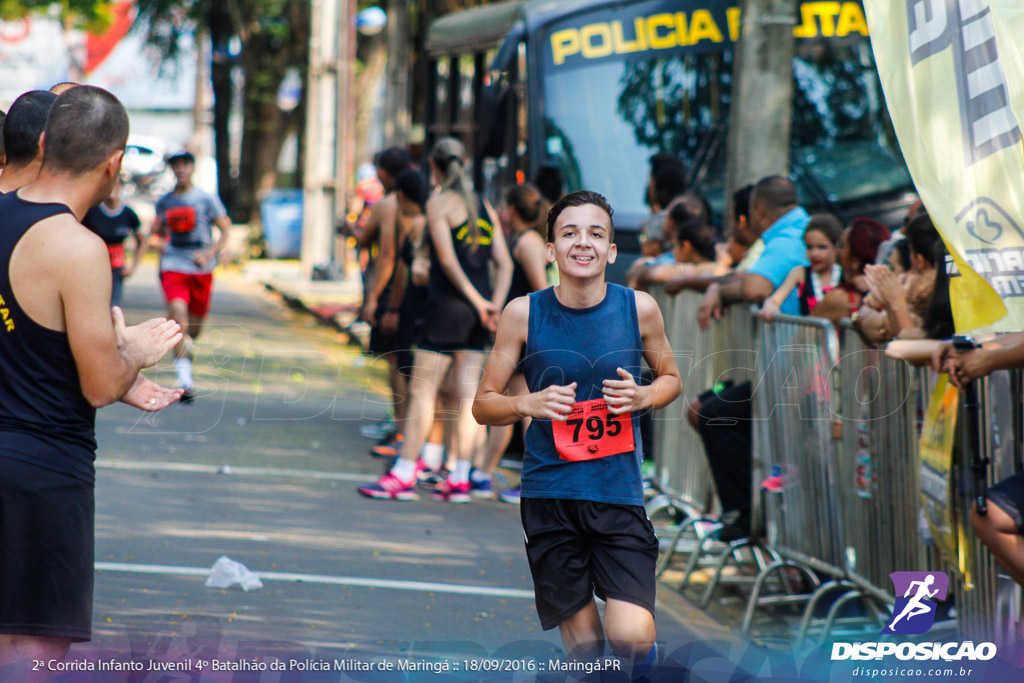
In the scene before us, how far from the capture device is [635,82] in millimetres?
11078

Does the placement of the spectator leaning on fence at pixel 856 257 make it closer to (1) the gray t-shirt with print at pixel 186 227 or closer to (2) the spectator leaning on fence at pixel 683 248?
(2) the spectator leaning on fence at pixel 683 248

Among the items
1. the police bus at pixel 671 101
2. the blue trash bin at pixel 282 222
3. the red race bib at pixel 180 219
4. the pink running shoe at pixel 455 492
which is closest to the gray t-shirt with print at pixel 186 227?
the red race bib at pixel 180 219

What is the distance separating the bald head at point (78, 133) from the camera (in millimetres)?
3648

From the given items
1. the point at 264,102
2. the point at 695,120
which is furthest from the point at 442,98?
the point at 264,102

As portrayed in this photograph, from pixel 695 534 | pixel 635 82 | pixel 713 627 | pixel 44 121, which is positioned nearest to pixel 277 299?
pixel 635 82

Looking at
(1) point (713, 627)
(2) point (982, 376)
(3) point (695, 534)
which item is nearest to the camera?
(2) point (982, 376)

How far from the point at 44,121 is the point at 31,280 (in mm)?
765

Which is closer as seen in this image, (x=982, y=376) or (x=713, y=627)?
(x=982, y=376)

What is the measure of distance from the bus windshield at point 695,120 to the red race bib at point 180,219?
325 centimetres

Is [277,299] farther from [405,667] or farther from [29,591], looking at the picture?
[29,591]

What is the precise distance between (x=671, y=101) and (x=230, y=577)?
6.12 metres

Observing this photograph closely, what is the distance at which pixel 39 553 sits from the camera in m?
3.63

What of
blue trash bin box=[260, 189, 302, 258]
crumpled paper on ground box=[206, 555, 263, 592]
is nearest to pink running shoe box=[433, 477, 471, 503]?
crumpled paper on ground box=[206, 555, 263, 592]

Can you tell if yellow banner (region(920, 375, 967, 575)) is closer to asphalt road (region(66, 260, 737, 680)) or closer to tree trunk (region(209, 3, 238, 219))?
asphalt road (region(66, 260, 737, 680))
